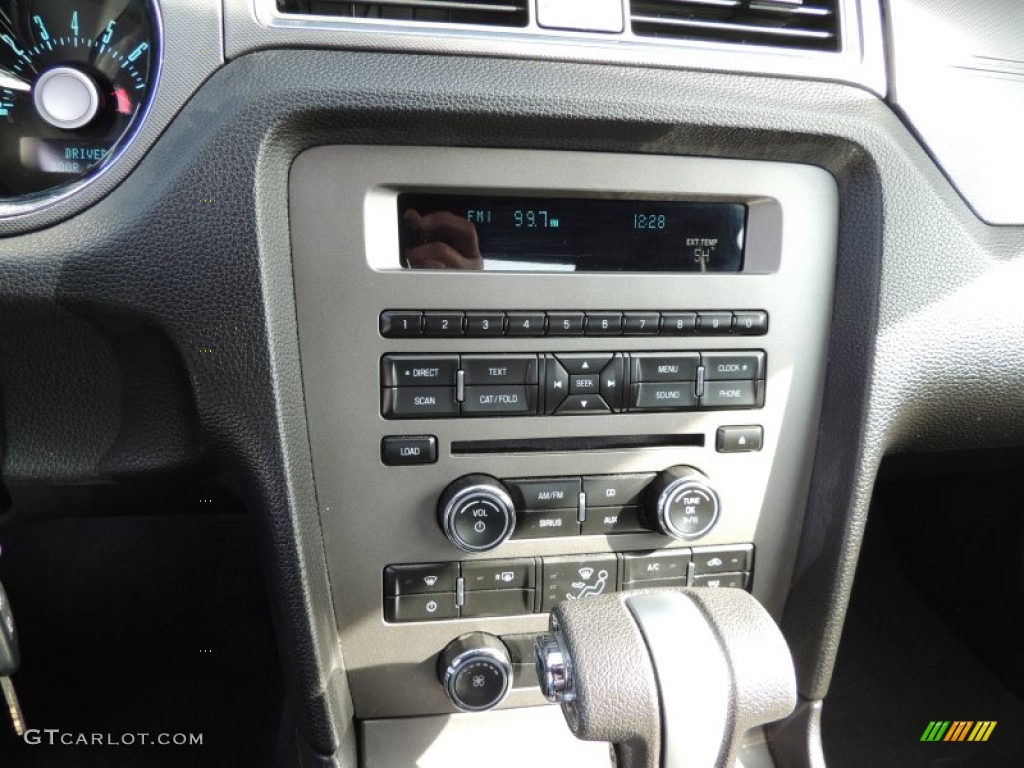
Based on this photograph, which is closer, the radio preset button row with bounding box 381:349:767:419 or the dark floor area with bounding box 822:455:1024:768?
the radio preset button row with bounding box 381:349:767:419

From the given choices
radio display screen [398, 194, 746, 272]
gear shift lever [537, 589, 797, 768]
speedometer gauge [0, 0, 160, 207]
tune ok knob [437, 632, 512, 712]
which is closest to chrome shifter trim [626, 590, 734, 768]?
gear shift lever [537, 589, 797, 768]

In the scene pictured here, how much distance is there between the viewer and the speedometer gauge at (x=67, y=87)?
805 mm

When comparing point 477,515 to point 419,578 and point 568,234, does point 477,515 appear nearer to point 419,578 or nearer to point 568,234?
point 419,578

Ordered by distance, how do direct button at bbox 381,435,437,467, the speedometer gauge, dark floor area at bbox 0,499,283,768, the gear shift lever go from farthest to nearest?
dark floor area at bbox 0,499,283,768, direct button at bbox 381,435,437,467, the speedometer gauge, the gear shift lever

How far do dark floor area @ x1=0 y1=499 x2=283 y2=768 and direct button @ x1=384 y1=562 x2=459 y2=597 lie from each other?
632mm

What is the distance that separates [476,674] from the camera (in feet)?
3.18

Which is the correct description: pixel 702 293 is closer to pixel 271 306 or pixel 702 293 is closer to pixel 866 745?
pixel 271 306

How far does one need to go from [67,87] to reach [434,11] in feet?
1.29

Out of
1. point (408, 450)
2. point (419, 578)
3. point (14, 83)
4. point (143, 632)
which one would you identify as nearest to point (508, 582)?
point (419, 578)

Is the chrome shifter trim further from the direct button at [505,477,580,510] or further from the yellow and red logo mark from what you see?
the yellow and red logo mark

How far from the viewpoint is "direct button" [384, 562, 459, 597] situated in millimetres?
970

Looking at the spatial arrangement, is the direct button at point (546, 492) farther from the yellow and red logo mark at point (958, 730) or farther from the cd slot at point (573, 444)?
the yellow and red logo mark at point (958, 730)

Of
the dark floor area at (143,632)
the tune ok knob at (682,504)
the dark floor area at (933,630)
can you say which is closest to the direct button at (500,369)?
the tune ok knob at (682,504)

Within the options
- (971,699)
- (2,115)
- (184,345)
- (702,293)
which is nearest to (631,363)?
(702,293)
